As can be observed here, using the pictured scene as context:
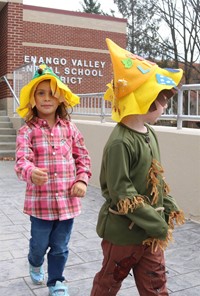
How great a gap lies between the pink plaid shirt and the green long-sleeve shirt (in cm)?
61

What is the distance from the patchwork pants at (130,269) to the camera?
6.94 feet

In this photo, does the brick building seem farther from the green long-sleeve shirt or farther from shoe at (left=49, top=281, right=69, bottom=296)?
the green long-sleeve shirt

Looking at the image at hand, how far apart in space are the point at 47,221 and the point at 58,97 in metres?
0.84

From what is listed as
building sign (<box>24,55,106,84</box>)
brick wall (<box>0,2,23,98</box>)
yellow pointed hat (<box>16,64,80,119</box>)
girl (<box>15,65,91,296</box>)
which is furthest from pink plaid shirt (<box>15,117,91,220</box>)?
building sign (<box>24,55,106,84</box>)

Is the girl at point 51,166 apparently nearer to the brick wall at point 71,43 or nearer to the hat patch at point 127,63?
the hat patch at point 127,63

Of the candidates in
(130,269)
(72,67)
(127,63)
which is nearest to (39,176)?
(130,269)

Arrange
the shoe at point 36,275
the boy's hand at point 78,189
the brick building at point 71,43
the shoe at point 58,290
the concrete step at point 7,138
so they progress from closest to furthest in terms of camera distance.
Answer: the boy's hand at point 78,189 → the shoe at point 58,290 → the shoe at point 36,275 → the concrete step at point 7,138 → the brick building at point 71,43

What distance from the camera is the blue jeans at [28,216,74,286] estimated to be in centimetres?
275

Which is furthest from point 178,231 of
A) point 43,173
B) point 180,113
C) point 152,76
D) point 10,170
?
point 10,170

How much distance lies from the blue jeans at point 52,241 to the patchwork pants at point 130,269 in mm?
644

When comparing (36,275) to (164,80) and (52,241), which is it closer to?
(52,241)

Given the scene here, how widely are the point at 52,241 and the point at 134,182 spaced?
39.6 inches

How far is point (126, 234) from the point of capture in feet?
6.81

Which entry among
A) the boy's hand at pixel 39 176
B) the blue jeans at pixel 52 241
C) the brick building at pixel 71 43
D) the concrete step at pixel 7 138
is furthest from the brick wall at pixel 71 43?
the boy's hand at pixel 39 176
